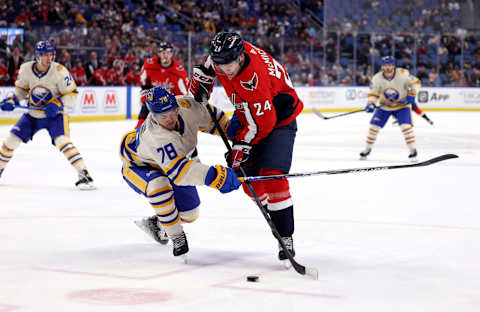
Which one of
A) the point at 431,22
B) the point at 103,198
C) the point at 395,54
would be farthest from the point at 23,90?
the point at 431,22

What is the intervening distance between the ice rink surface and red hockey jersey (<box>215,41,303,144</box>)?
68 cm

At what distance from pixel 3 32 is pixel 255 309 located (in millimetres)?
11421

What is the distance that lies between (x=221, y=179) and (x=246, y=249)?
2.56ft

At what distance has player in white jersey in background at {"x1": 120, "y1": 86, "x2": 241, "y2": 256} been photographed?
3.38 meters

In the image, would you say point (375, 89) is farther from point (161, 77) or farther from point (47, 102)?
point (47, 102)

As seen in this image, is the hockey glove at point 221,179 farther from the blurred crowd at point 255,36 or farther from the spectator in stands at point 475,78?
the spectator in stands at point 475,78

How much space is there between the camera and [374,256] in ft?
12.5

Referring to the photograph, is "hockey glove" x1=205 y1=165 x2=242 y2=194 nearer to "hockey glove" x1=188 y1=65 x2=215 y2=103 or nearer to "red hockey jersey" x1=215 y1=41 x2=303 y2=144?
"red hockey jersey" x1=215 y1=41 x2=303 y2=144

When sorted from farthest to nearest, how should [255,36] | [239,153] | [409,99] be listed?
[255,36]
[409,99]
[239,153]

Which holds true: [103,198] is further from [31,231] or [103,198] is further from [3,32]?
[3,32]

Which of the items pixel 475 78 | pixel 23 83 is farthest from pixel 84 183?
pixel 475 78

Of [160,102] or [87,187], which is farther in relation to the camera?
[87,187]

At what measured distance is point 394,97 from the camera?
348 inches

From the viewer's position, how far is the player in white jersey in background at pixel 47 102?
6.30 meters
